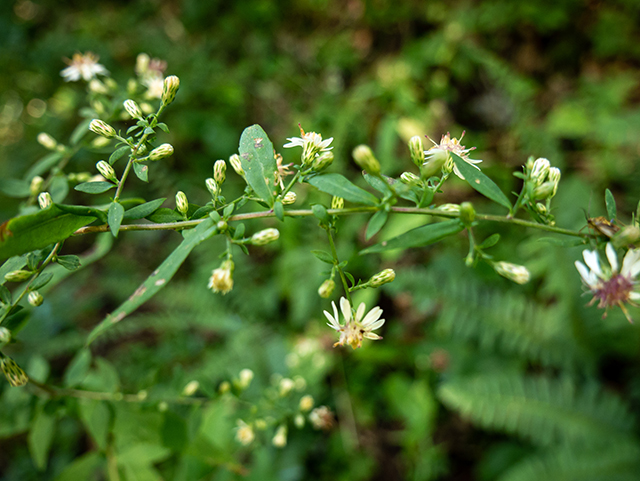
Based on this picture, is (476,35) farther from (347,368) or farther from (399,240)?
(399,240)

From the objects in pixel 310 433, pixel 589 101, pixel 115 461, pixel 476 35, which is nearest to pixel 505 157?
pixel 589 101

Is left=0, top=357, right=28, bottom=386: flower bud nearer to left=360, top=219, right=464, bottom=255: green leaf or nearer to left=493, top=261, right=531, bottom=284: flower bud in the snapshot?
left=360, top=219, right=464, bottom=255: green leaf

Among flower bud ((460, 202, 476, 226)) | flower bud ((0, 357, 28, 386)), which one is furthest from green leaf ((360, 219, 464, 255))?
flower bud ((0, 357, 28, 386))

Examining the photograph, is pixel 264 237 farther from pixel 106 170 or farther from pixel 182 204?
pixel 106 170

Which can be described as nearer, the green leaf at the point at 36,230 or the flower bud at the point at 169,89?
the green leaf at the point at 36,230

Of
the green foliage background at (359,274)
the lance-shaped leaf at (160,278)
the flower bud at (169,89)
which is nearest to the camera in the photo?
the lance-shaped leaf at (160,278)

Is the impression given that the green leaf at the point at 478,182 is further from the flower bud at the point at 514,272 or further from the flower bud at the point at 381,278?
the flower bud at the point at 381,278

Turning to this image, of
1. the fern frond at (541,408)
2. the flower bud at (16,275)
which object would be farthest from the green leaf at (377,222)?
the fern frond at (541,408)

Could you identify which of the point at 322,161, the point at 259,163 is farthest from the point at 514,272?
the point at 259,163
